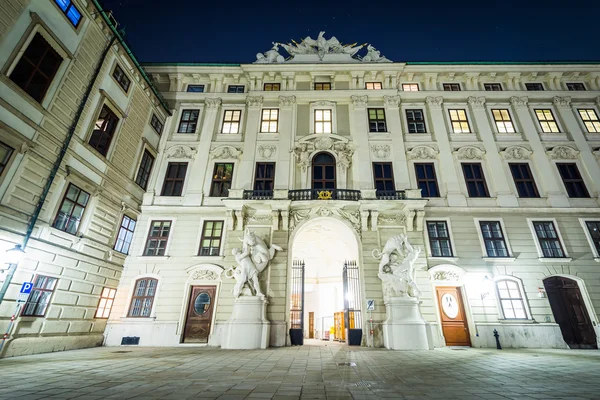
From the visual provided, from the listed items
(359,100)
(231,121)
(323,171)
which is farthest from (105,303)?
(359,100)

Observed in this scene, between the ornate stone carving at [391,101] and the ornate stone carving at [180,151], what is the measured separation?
13.1m

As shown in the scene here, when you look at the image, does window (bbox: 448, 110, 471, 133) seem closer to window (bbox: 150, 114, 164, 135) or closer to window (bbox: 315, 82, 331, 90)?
window (bbox: 315, 82, 331, 90)

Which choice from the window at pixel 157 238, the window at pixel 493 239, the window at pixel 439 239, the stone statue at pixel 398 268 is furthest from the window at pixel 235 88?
the window at pixel 493 239

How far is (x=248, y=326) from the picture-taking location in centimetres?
1160

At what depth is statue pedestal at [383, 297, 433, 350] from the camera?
11.3 m

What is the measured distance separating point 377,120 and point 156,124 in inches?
571

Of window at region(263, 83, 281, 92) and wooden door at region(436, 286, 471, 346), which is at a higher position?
window at region(263, 83, 281, 92)

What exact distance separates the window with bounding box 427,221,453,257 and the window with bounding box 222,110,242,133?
524 inches

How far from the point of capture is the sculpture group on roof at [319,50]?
1980cm

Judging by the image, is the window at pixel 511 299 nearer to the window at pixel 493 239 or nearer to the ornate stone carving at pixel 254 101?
the window at pixel 493 239

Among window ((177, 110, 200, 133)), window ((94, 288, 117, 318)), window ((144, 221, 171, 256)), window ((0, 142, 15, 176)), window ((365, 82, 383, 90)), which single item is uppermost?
window ((365, 82, 383, 90))

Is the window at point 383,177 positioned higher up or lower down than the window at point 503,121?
lower down

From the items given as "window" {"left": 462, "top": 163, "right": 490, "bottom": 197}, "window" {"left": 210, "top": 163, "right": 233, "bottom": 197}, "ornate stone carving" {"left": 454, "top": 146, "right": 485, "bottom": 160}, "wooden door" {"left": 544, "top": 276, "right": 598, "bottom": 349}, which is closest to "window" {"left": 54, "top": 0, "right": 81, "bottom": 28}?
"window" {"left": 210, "top": 163, "right": 233, "bottom": 197}

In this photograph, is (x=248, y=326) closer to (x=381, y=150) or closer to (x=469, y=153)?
(x=381, y=150)
